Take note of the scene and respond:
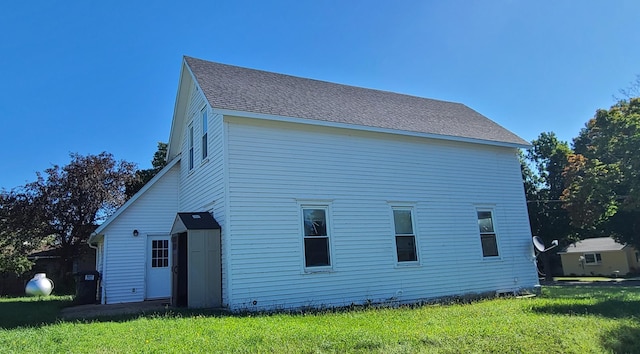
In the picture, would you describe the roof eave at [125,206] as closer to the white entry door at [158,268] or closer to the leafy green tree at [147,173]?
the white entry door at [158,268]

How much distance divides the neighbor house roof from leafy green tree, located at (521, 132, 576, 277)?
319 inches

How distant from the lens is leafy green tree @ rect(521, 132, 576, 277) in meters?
37.7

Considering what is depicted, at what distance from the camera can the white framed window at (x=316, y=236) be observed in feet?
36.6

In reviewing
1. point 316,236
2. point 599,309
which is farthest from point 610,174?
point 316,236

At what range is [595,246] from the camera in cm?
4853

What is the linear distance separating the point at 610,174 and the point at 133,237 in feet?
72.9

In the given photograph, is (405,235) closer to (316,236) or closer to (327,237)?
(327,237)

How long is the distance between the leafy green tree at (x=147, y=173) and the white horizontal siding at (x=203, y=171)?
14.3m

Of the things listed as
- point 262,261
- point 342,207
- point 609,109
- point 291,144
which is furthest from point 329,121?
point 609,109

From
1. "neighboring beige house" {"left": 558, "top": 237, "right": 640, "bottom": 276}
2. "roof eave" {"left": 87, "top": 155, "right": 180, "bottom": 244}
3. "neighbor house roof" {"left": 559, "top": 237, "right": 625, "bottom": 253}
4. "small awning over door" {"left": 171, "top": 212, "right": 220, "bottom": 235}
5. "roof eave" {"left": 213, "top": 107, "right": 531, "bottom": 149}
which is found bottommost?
"neighboring beige house" {"left": 558, "top": 237, "right": 640, "bottom": 276}

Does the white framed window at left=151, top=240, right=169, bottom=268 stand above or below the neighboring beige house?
above

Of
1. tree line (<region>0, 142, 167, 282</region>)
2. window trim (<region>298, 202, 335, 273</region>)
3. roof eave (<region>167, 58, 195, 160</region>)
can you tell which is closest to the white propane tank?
tree line (<region>0, 142, 167, 282</region>)

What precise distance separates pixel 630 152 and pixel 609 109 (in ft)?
25.8

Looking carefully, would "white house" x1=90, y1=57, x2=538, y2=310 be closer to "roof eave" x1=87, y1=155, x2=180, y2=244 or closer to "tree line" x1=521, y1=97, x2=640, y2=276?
A: "roof eave" x1=87, y1=155, x2=180, y2=244
